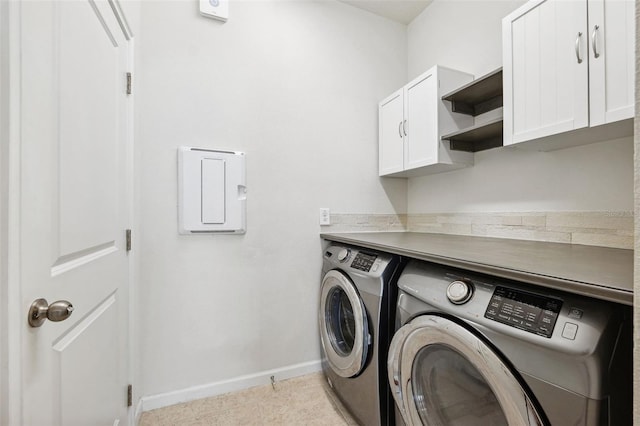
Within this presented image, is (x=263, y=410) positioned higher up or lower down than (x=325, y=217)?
lower down

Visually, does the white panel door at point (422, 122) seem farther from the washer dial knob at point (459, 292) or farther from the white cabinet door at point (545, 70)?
the washer dial knob at point (459, 292)

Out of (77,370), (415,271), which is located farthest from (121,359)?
(415,271)

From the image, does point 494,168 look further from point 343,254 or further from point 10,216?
point 10,216

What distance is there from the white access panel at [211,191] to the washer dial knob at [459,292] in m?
1.35

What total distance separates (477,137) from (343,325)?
1.44 m

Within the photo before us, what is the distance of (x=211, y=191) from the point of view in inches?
73.3

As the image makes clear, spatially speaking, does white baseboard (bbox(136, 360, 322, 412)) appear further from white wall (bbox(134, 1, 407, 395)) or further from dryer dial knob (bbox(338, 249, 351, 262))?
dryer dial knob (bbox(338, 249, 351, 262))

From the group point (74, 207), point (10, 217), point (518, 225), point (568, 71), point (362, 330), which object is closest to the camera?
point (10, 217)

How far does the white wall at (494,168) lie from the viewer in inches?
52.5

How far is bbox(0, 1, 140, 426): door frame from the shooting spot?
0.60m

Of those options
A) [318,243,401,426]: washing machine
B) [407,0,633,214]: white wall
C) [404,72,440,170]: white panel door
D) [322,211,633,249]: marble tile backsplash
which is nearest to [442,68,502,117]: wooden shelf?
[404,72,440,170]: white panel door

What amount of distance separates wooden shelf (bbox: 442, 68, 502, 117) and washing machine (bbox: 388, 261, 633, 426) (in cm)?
108

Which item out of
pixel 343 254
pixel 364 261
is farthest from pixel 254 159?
pixel 364 261

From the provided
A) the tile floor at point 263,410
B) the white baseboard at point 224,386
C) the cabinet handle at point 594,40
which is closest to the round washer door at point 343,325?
the tile floor at point 263,410
